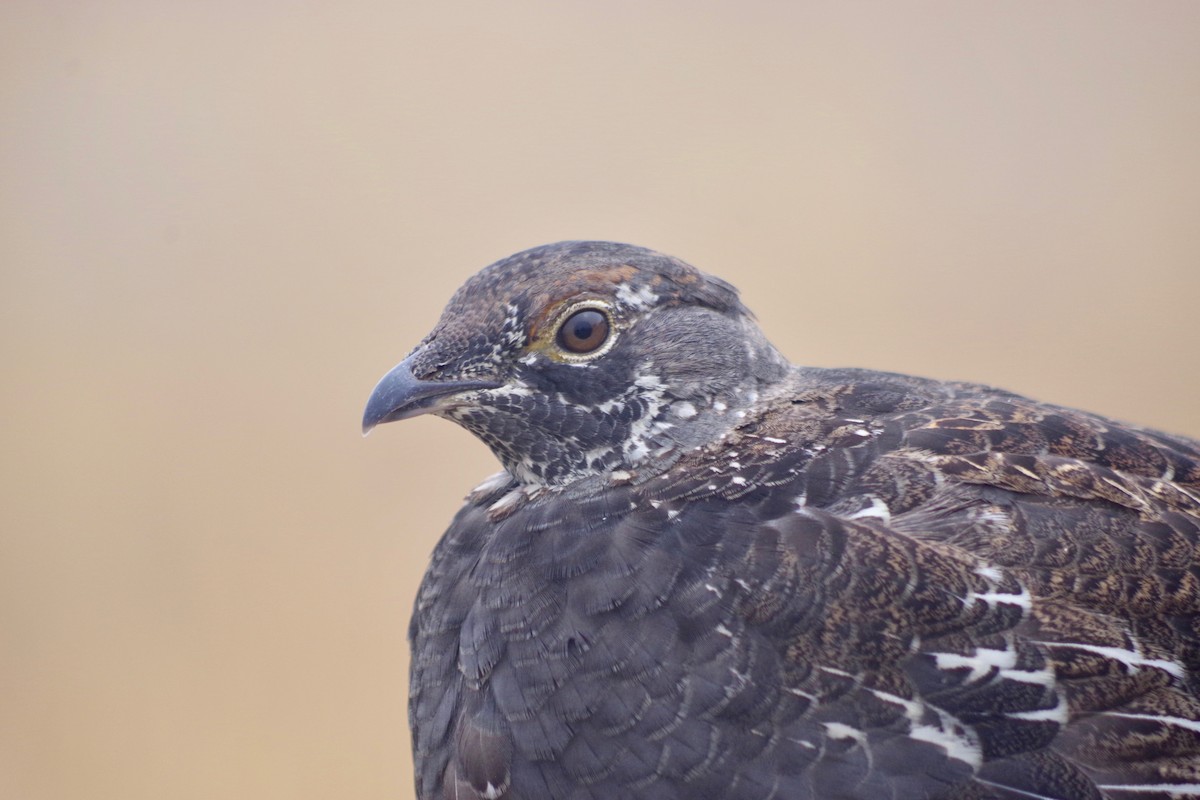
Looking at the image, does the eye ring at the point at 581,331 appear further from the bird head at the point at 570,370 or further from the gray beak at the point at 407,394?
the gray beak at the point at 407,394

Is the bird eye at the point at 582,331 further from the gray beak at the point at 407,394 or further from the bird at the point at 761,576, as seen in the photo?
the gray beak at the point at 407,394

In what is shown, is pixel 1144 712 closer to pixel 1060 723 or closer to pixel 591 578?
pixel 1060 723

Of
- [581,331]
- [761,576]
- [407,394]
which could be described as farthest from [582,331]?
[761,576]

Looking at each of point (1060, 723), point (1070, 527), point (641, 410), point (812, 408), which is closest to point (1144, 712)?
point (1060, 723)

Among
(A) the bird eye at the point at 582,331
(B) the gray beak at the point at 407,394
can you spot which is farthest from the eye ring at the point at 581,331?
(B) the gray beak at the point at 407,394

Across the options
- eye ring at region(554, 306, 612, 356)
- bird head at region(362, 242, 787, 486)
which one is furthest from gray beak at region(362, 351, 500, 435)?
eye ring at region(554, 306, 612, 356)

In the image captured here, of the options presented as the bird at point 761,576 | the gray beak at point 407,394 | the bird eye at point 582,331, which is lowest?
the bird at point 761,576

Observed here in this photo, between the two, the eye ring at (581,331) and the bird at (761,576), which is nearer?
the bird at (761,576)

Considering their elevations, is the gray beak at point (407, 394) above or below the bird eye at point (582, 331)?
below
